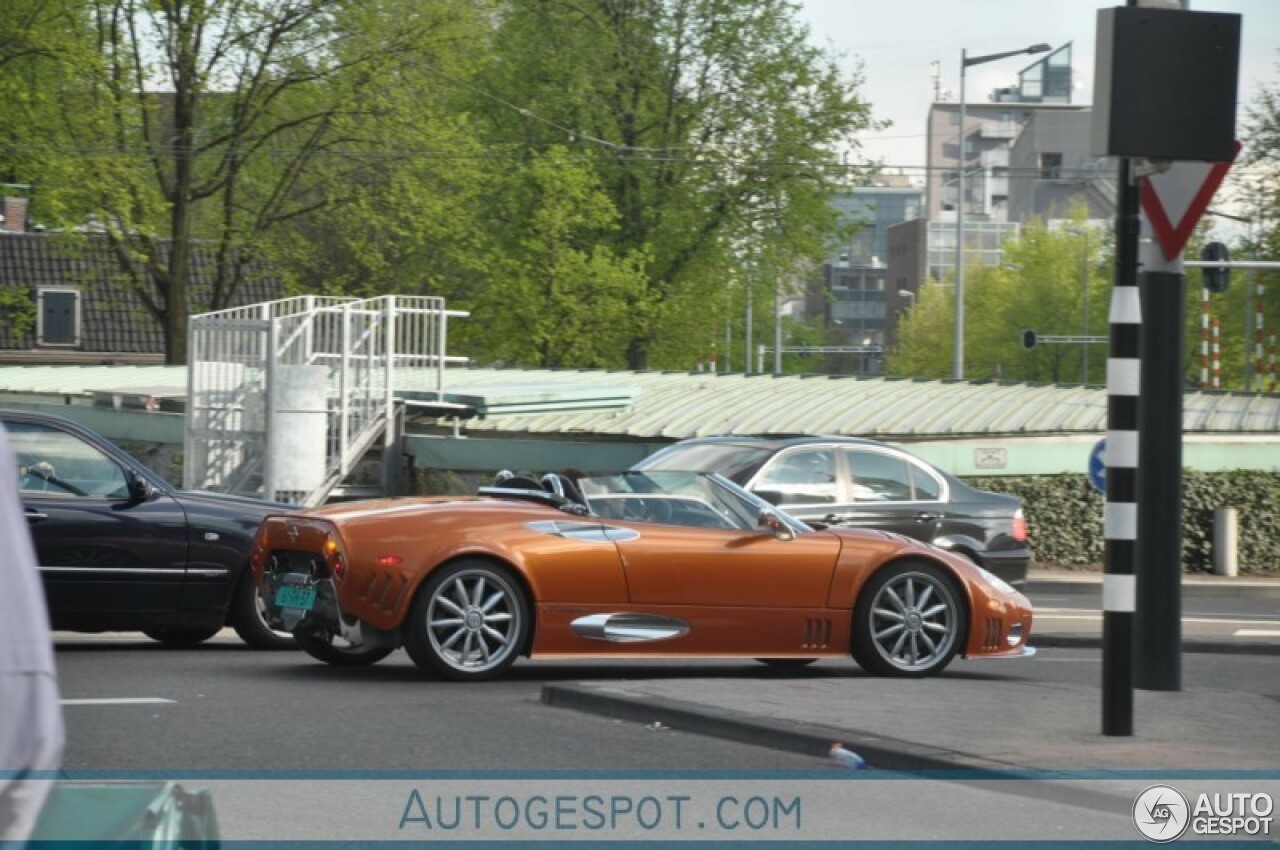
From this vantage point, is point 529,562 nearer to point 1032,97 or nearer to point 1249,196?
point 1249,196

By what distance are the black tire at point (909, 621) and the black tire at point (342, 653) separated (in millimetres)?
2714

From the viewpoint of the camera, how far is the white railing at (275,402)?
85.8ft

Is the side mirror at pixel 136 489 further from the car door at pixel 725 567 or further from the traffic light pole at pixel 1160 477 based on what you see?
the traffic light pole at pixel 1160 477

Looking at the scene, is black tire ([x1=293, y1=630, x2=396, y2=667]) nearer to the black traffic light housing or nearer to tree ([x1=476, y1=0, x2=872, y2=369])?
the black traffic light housing

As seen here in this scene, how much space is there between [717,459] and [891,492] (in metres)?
1.57

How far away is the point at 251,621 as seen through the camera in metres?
13.9

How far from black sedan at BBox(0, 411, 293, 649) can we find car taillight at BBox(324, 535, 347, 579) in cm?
199

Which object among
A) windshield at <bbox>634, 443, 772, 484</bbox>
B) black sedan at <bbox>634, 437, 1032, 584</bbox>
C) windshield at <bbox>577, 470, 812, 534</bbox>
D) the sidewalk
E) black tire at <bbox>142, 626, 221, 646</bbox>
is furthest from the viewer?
black sedan at <bbox>634, 437, 1032, 584</bbox>

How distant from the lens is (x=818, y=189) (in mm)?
55375

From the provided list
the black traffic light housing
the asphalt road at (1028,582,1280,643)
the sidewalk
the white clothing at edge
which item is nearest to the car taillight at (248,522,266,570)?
the sidewalk

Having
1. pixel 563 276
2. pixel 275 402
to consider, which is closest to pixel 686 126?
pixel 563 276

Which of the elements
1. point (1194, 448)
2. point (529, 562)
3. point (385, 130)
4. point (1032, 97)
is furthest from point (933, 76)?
point (529, 562)

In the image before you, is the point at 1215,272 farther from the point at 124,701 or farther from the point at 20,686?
the point at 20,686

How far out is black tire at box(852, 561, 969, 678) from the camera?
12703 millimetres
